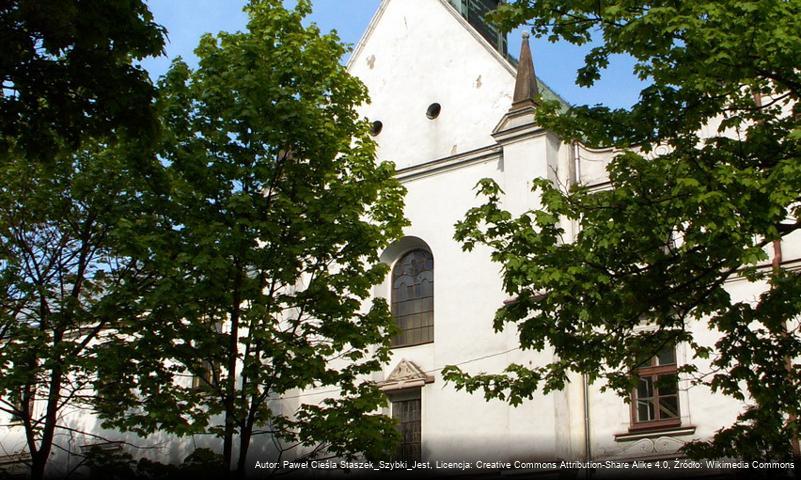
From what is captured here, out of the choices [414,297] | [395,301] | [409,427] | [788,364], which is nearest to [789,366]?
[788,364]

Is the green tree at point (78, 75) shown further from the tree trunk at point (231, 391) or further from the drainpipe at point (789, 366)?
the drainpipe at point (789, 366)

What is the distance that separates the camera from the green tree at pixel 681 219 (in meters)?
9.97

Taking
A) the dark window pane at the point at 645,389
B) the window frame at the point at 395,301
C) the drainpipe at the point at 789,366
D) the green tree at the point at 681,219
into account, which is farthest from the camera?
the window frame at the point at 395,301

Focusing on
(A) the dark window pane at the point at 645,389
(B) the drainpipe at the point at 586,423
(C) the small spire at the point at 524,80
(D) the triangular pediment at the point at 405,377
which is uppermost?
(C) the small spire at the point at 524,80

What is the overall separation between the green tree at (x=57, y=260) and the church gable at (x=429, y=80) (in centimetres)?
783

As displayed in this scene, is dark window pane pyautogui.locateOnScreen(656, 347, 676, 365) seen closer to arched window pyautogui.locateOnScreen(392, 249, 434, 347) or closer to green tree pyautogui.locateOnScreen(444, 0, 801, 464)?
arched window pyautogui.locateOnScreen(392, 249, 434, 347)

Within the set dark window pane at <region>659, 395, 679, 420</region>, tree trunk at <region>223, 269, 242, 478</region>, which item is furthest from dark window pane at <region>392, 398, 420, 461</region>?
tree trunk at <region>223, 269, 242, 478</region>

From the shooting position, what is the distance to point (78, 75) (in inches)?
381

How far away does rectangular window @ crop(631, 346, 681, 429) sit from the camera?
17641 millimetres

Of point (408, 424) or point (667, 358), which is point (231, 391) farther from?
point (667, 358)

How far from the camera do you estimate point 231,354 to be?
14.6m

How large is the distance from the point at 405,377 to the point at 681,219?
453 inches

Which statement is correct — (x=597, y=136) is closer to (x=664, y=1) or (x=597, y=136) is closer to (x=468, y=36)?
(x=664, y=1)

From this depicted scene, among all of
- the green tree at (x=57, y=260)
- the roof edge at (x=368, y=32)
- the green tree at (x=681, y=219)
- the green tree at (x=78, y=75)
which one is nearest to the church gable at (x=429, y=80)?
the roof edge at (x=368, y=32)
